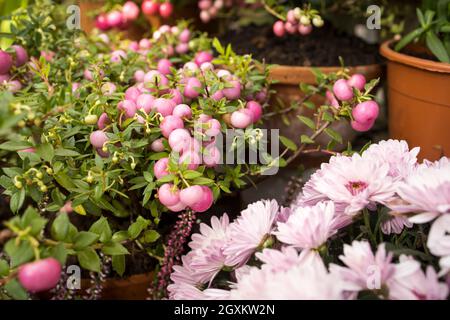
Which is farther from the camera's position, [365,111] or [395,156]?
[365,111]

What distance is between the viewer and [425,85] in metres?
0.89

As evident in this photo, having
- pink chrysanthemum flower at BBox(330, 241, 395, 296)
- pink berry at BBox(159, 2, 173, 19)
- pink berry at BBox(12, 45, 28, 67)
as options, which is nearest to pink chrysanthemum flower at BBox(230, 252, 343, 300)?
pink chrysanthemum flower at BBox(330, 241, 395, 296)

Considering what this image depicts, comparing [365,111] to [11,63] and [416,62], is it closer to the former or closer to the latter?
[416,62]

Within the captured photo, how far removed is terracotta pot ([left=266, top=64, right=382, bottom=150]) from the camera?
99 cm

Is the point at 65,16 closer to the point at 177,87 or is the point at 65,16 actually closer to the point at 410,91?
the point at 177,87

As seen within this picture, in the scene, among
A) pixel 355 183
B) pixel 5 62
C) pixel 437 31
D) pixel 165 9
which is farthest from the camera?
pixel 165 9

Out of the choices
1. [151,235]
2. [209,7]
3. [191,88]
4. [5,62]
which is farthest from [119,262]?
[209,7]

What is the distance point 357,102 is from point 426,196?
1.06ft

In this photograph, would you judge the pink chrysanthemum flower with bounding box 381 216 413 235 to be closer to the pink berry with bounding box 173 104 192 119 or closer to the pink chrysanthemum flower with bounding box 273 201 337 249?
the pink chrysanthemum flower with bounding box 273 201 337 249

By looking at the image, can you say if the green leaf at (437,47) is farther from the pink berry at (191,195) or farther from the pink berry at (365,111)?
the pink berry at (191,195)

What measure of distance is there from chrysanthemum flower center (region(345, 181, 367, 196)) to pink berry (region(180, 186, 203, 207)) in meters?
0.17

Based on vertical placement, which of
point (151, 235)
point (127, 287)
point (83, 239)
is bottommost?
point (127, 287)

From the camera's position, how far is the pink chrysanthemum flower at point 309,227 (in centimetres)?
55
